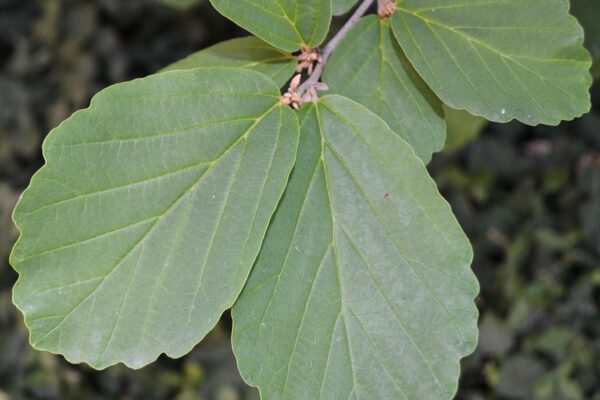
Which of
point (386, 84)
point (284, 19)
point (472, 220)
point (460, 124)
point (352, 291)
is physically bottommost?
point (472, 220)

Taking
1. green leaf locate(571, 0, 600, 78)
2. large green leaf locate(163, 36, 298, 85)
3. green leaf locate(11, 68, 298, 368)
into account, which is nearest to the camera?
green leaf locate(11, 68, 298, 368)

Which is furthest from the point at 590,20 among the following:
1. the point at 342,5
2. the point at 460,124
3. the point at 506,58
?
the point at 460,124

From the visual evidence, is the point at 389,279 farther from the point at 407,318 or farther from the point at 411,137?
the point at 411,137

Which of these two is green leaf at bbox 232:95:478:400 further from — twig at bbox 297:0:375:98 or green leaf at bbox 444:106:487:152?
green leaf at bbox 444:106:487:152

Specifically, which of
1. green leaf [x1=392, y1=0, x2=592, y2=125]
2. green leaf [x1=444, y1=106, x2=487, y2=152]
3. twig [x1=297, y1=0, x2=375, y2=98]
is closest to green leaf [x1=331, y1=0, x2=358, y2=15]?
twig [x1=297, y1=0, x2=375, y2=98]

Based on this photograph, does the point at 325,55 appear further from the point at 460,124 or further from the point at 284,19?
the point at 460,124

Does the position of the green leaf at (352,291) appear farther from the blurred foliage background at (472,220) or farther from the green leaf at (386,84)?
the blurred foliage background at (472,220)

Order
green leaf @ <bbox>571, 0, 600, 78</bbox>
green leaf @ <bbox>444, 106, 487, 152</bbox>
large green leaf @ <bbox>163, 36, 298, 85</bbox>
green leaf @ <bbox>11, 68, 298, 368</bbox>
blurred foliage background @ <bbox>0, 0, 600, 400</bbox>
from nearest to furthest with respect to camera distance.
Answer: green leaf @ <bbox>11, 68, 298, 368</bbox>, large green leaf @ <bbox>163, 36, 298, 85</bbox>, green leaf @ <bbox>571, 0, 600, 78</bbox>, green leaf @ <bbox>444, 106, 487, 152</bbox>, blurred foliage background @ <bbox>0, 0, 600, 400</bbox>
